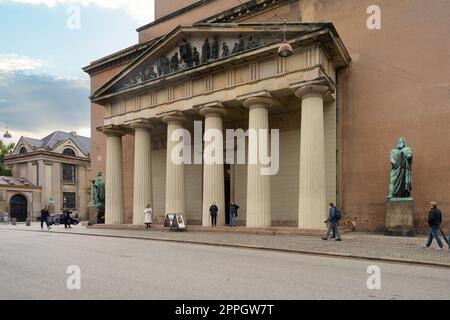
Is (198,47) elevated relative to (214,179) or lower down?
elevated

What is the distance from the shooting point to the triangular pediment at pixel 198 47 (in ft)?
70.3

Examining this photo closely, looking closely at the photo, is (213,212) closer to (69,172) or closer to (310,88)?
(310,88)

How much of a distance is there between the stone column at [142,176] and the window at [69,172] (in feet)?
140

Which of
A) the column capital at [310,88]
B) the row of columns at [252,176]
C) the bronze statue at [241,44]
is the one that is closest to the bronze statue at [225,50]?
the bronze statue at [241,44]

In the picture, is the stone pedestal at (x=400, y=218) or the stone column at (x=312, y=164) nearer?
the stone pedestal at (x=400, y=218)

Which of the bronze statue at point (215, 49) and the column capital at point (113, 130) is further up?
the bronze statue at point (215, 49)

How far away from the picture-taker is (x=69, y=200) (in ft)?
219

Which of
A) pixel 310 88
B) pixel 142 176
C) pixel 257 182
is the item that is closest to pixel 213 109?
pixel 257 182

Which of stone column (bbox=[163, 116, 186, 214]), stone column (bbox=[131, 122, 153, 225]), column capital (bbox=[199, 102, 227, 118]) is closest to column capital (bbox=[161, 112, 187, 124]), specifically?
stone column (bbox=[163, 116, 186, 214])

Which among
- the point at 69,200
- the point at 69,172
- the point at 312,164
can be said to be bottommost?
the point at 69,200

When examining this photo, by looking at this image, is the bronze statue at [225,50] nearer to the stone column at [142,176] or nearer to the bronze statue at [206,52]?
the bronze statue at [206,52]

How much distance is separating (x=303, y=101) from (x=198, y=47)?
824 cm
